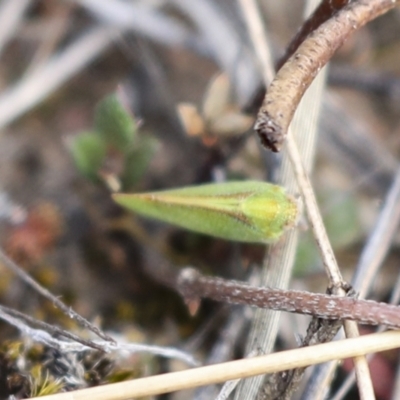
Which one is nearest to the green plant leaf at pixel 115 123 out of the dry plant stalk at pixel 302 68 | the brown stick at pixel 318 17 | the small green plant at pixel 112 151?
the small green plant at pixel 112 151

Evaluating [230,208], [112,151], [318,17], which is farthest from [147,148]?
[318,17]

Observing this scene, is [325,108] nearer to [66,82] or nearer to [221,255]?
[221,255]

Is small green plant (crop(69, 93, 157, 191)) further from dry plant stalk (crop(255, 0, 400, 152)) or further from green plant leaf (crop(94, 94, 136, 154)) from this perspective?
dry plant stalk (crop(255, 0, 400, 152))

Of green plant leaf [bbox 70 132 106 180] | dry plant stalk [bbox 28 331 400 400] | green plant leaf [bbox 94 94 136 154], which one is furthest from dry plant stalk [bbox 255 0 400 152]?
green plant leaf [bbox 70 132 106 180]

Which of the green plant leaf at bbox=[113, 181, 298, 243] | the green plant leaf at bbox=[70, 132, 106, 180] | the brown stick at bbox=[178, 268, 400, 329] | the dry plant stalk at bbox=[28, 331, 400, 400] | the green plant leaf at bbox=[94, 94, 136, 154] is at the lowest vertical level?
the dry plant stalk at bbox=[28, 331, 400, 400]

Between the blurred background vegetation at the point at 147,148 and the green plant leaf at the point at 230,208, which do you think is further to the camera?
the blurred background vegetation at the point at 147,148

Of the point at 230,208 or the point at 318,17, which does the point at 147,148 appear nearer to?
the point at 230,208

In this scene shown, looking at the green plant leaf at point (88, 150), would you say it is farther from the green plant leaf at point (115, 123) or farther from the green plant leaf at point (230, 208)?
the green plant leaf at point (230, 208)

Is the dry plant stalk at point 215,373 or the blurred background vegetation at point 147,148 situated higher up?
the blurred background vegetation at point 147,148
